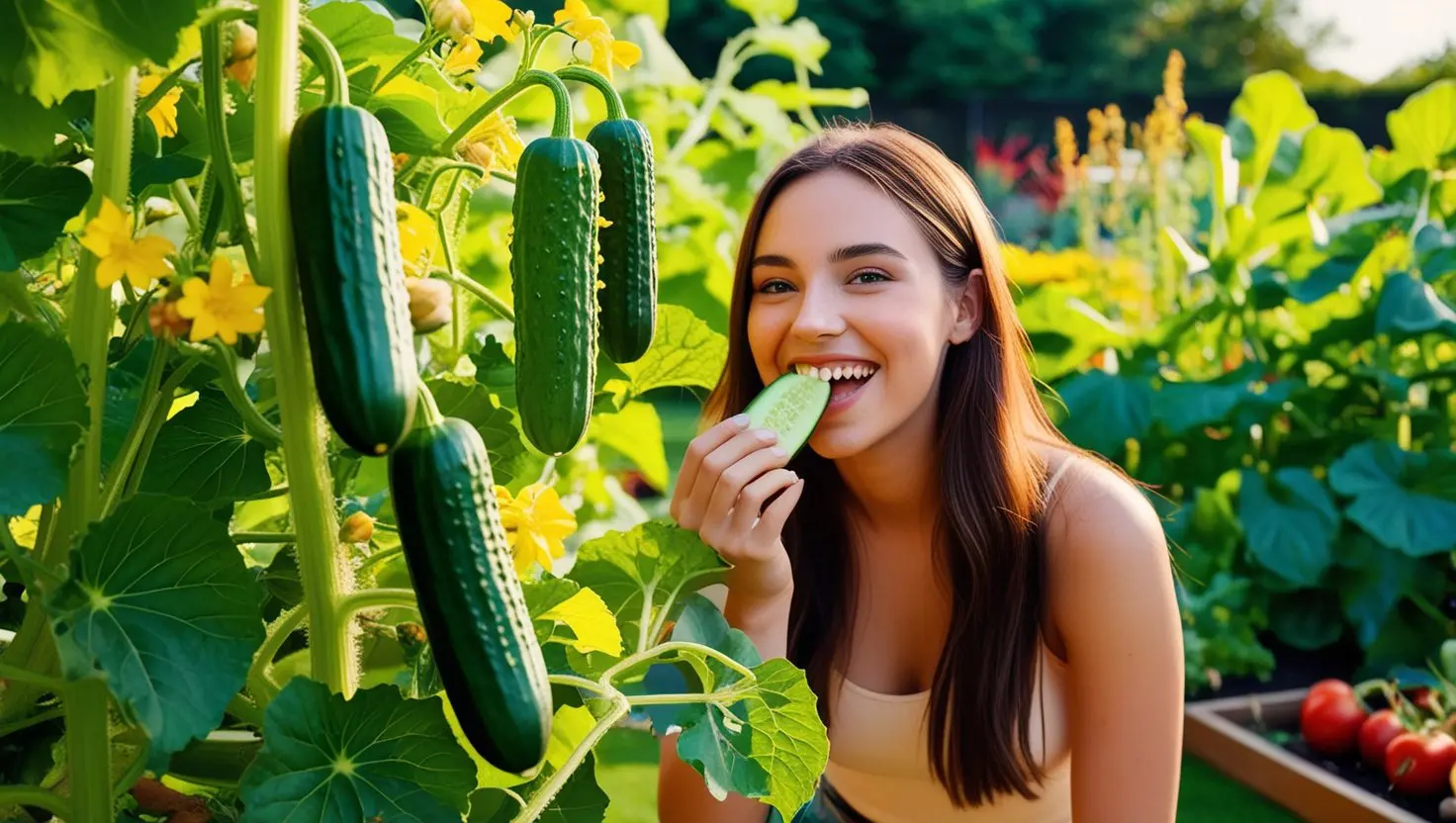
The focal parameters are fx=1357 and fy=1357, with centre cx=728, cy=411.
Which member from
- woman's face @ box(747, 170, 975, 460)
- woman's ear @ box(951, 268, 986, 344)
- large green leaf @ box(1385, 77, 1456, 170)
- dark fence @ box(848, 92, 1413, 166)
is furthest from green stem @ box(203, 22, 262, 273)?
dark fence @ box(848, 92, 1413, 166)

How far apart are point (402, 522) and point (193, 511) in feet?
0.50

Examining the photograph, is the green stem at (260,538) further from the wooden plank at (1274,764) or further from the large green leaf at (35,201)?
the wooden plank at (1274,764)

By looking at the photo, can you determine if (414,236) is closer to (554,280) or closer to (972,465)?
(554,280)

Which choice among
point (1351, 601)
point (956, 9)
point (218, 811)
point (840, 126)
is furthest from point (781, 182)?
point (956, 9)

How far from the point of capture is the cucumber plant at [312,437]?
2.57 feet

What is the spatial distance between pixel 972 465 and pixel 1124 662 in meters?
0.37

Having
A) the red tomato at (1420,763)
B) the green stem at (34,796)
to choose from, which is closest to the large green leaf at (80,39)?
the green stem at (34,796)

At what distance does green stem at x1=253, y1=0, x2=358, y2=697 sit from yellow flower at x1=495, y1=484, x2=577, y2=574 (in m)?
0.19

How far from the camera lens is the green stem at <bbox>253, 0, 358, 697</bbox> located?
2.56 feet

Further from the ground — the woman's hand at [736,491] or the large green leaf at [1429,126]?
the large green leaf at [1429,126]

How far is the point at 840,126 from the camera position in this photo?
2.31m

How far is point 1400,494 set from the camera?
151 inches

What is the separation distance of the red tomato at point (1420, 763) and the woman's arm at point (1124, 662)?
1481mm

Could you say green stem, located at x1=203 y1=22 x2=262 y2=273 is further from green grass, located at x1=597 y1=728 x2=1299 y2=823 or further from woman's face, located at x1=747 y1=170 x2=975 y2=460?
green grass, located at x1=597 y1=728 x2=1299 y2=823
